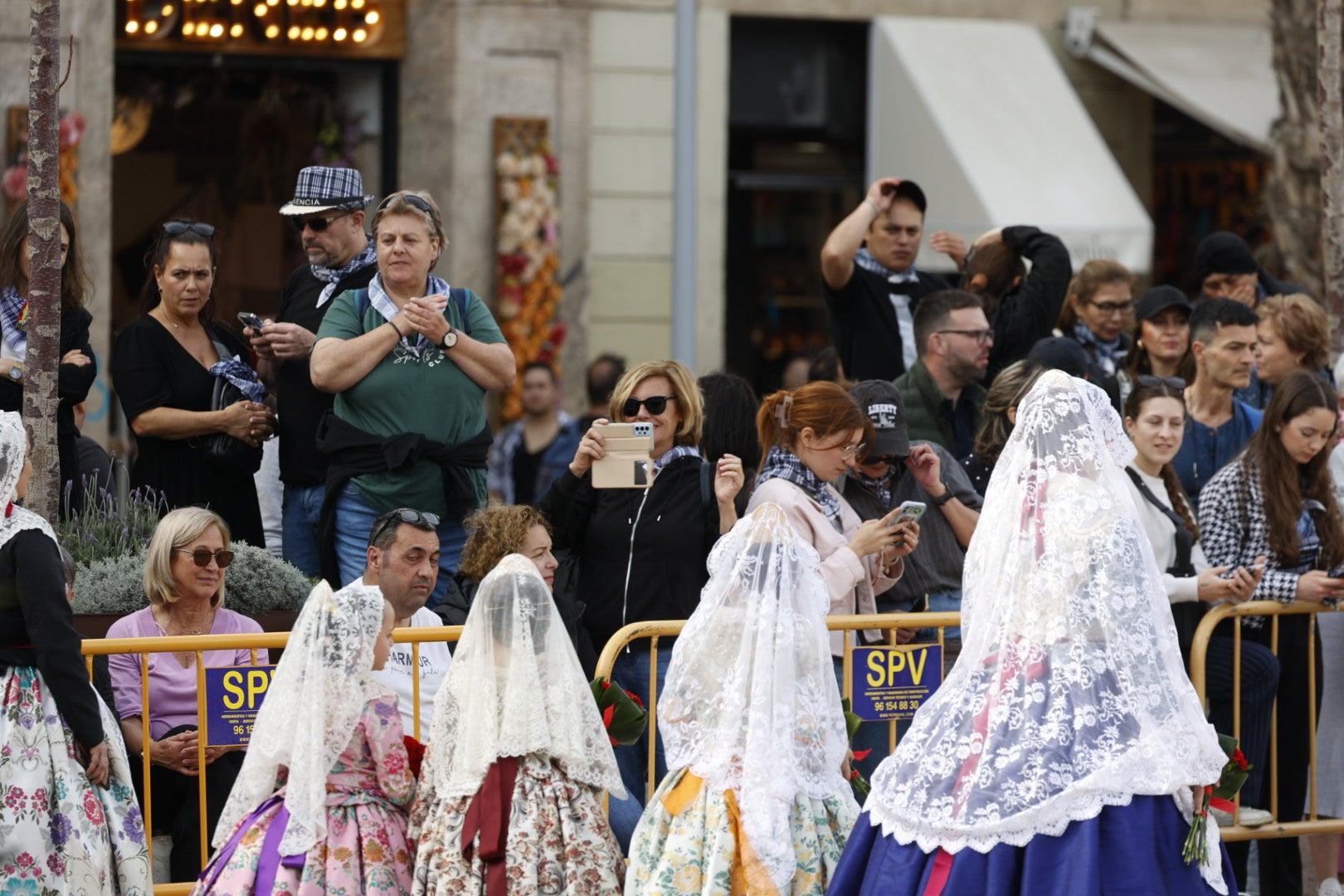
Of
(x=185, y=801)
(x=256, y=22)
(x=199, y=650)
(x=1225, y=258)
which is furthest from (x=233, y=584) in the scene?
(x=256, y=22)

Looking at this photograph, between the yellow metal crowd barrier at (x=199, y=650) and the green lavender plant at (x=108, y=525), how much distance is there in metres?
0.73

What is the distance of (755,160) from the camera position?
1480 cm

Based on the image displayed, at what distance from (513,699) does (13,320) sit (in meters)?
3.09

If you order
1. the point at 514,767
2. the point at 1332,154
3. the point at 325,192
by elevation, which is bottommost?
the point at 514,767

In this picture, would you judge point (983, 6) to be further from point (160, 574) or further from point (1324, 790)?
point (160, 574)

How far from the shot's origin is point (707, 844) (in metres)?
5.64

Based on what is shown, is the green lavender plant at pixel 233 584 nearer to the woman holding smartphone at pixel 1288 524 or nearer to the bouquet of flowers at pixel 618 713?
the bouquet of flowers at pixel 618 713

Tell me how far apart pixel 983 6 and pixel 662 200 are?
9.03 ft

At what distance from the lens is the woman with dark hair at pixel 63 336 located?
7.54 meters

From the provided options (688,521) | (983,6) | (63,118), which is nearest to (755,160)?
(983,6)

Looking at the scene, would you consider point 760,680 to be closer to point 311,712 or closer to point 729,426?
point 311,712

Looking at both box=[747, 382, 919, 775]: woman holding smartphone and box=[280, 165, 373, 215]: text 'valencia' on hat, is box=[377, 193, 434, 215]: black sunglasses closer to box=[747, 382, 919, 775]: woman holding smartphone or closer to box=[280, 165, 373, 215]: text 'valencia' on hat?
box=[280, 165, 373, 215]: text 'valencia' on hat

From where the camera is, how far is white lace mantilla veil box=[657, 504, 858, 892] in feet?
18.6

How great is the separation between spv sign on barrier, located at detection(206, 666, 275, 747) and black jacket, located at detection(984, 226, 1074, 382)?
370 cm
